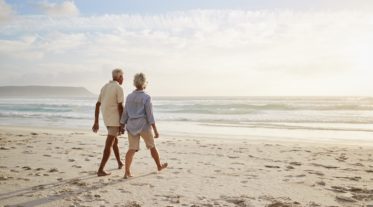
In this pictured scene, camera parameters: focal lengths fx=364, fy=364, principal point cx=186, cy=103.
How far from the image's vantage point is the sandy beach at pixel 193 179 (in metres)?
4.65

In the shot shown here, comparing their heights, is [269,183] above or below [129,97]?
below

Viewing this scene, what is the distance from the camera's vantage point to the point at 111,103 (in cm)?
595

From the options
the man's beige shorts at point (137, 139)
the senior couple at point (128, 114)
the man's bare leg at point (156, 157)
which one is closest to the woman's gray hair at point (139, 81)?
the senior couple at point (128, 114)

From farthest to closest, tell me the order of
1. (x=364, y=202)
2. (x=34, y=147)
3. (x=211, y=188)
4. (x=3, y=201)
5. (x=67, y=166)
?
(x=34, y=147), (x=67, y=166), (x=211, y=188), (x=364, y=202), (x=3, y=201)

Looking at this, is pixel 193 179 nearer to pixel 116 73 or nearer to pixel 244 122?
pixel 116 73

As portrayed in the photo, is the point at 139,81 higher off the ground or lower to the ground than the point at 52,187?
higher

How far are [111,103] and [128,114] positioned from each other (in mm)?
340

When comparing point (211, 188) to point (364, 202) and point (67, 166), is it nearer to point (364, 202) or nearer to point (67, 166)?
point (364, 202)

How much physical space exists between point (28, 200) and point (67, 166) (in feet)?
7.47

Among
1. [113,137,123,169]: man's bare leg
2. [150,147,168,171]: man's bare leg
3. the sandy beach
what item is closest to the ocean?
the sandy beach

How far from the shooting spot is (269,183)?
5609 millimetres

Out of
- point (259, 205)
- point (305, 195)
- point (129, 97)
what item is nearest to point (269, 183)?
point (305, 195)

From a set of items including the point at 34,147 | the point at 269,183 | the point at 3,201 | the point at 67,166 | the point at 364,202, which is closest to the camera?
the point at 3,201

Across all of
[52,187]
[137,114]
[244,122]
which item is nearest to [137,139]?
[137,114]
